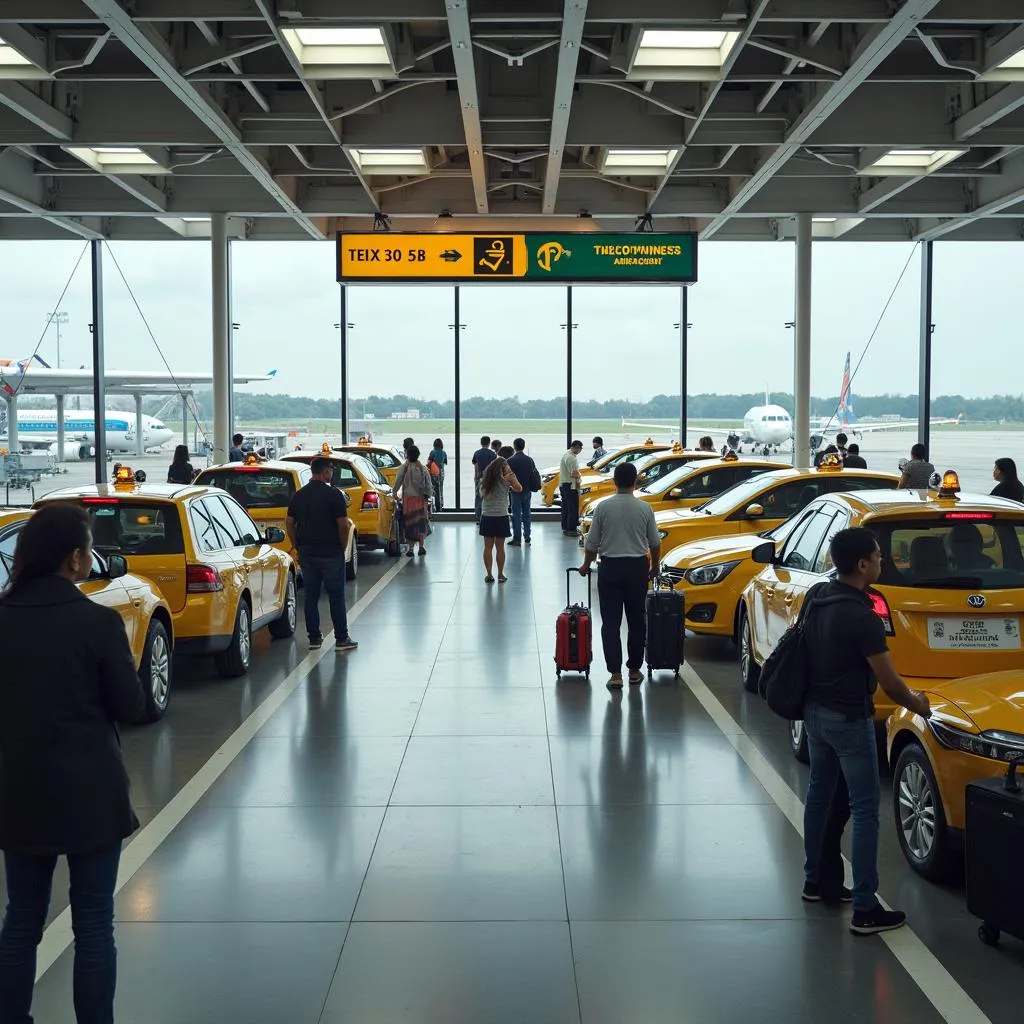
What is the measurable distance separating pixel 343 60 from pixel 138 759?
24.8 ft

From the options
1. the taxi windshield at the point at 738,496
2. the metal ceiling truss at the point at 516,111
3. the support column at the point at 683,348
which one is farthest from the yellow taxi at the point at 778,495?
the support column at the point at 683,348

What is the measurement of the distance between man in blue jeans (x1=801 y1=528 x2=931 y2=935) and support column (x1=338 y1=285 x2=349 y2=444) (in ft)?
79.6

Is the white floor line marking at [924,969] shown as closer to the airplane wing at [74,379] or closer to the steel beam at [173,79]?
the steel beam at [173,79]

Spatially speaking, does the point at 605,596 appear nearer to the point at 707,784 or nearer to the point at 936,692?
the point at 707,784

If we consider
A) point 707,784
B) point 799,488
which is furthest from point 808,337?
point 707,784

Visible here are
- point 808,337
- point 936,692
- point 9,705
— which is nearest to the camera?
point 9,705

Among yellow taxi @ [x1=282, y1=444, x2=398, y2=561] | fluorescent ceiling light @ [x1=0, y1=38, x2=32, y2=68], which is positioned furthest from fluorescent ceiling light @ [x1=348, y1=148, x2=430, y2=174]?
fluorescent ceiling light @ [x1=0, y1=38, x2=32, y2=68]

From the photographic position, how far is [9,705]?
12.9 ft

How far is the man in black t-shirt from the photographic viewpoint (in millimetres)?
12156

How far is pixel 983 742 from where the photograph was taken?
5465 mm

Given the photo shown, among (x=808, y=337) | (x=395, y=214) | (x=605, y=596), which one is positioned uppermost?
(x=395, y=214)

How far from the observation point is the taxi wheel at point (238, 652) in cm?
1084

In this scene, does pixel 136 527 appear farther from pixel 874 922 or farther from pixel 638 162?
pixel 638 162

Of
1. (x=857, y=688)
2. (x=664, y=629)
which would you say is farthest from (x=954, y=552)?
(x=664, y=629)
